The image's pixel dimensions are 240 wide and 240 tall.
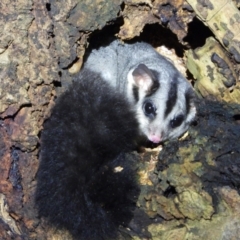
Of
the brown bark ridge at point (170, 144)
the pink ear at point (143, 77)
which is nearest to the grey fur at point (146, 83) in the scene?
the pink ear at point (143, 77)

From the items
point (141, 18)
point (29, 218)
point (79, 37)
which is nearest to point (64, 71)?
point (79, 37)

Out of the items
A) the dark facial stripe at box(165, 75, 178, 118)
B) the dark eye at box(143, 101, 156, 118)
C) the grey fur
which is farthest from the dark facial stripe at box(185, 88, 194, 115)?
the dark eye at box(143, 101, 156, 118)

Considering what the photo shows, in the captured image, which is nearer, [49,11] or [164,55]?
[49,11]

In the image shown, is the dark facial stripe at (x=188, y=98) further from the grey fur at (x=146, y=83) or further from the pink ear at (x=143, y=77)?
the pink ear at (x=143, y=77)

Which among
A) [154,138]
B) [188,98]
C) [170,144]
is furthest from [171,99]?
[170,144]

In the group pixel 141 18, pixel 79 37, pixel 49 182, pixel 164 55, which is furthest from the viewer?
pixel 164 55

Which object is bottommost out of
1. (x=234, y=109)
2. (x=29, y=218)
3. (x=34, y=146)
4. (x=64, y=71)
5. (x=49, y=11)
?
(x=29, y=218)

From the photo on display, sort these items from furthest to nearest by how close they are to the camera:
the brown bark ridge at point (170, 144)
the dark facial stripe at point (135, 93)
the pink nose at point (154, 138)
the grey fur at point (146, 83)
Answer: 1. the dark facial stripe at point (135, 93)
2. the grey fur at point (146, 83)
3. the pink nose at point (154, 138)
4. the brown bark ridge at point (170, 144)

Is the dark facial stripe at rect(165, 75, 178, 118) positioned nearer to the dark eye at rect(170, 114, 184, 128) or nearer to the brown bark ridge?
the dark eye at rect(170, 114, 184, 128)

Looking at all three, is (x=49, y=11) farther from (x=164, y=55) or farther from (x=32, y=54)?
(x=164, y=55)
